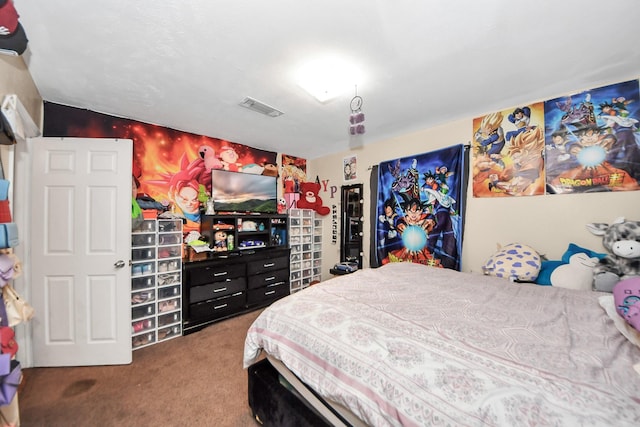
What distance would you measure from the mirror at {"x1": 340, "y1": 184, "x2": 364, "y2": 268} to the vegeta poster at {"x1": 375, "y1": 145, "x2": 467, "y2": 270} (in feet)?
1.25

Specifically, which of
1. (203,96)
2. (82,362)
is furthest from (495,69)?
(82,362)

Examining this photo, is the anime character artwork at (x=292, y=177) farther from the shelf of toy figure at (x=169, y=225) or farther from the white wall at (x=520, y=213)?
the shelf of toy figure at (x=169, y=225)

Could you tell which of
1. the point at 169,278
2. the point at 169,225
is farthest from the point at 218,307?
the point at 169,225

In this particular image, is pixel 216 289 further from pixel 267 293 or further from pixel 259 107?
pixel 259 107

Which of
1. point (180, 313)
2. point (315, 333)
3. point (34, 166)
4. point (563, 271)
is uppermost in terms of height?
point (34, 166)

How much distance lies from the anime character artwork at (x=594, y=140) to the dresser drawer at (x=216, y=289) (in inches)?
139

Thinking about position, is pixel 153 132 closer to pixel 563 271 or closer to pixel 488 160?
pixel 488 160

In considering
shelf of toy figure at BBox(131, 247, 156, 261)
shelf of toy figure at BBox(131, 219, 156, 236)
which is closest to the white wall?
shelf of toy figure at BBox(131, 219, 156, 236)

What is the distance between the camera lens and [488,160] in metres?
2.54

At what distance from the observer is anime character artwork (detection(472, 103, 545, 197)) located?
2.27 m

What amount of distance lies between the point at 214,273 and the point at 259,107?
1999 mm

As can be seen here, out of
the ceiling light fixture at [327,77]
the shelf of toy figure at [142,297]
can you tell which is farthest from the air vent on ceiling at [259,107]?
the shelf of toy figure at [142,297]

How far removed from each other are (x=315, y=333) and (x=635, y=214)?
104 inches

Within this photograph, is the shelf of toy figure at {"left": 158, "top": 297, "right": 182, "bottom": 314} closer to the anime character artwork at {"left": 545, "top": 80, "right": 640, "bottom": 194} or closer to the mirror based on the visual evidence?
the mirror
